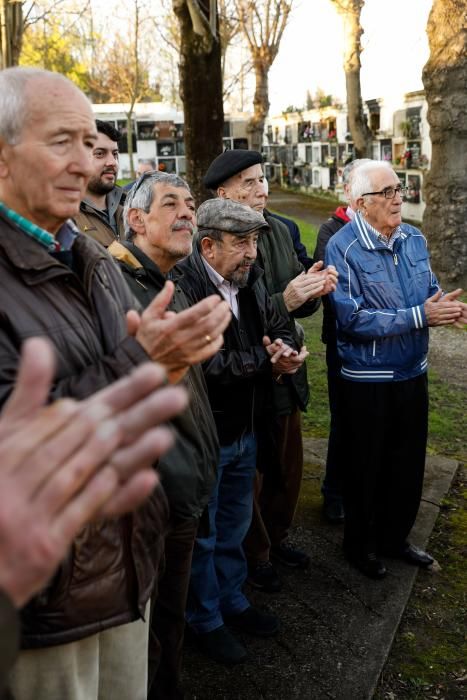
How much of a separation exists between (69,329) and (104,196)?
2941 mm

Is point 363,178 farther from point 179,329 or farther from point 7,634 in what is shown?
point 7,634

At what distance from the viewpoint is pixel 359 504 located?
12.4ft

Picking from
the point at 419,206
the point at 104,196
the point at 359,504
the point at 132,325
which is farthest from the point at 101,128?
the point at 419,206

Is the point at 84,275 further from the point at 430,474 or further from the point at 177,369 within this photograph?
the point at 430,474

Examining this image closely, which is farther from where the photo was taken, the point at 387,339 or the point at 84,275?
the point at 387,339

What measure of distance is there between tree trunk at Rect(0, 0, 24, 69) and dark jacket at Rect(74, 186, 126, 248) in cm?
883

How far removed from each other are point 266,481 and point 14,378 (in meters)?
2.33

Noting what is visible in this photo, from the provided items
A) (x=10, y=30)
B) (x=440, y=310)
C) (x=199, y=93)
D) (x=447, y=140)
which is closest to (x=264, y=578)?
(x=440, y=310)

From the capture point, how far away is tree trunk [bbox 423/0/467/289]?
896 centimetres

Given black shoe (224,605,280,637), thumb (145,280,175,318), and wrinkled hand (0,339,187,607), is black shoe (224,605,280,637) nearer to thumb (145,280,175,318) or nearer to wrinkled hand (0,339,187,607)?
thumb (145,280,175,318)

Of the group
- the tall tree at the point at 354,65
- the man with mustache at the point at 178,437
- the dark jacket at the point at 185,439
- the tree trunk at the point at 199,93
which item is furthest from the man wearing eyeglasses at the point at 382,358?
the tall tree at the point at 354,65

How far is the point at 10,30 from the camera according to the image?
12.8 m

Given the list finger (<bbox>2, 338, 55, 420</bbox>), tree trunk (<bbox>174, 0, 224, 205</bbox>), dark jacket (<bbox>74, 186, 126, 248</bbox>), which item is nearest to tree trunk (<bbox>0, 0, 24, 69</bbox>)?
tree trunk (<bbox>174, 0, 224, 205</bbox>)

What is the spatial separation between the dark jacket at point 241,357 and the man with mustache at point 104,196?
1079mm
